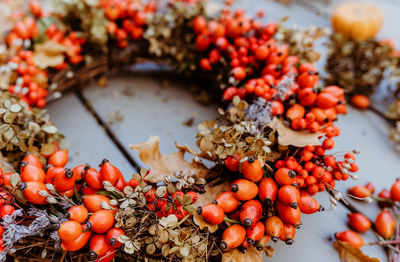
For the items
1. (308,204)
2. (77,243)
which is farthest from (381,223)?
(77,243)

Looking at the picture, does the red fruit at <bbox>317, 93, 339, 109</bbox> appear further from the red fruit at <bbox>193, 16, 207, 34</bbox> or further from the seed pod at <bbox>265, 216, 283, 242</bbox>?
the red fruit at <bbox>193, 16, 207, 34</bbox>

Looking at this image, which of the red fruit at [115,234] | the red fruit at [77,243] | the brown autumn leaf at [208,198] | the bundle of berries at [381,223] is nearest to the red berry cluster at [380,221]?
the bundle of berries at [381,223]

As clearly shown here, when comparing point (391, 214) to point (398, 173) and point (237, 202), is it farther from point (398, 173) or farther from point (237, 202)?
point (237, 202)

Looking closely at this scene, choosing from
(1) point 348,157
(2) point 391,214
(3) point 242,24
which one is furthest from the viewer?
(3) point 242,24

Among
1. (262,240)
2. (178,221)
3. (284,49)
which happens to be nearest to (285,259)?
(262,240)

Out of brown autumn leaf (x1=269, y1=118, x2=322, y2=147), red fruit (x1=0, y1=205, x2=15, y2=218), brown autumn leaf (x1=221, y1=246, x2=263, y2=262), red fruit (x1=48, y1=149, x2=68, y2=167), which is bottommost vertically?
brown autumn leaf (x1=221, y1=246, x2=263, y2=262)

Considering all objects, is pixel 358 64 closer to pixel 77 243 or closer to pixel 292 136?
pixel 292 136

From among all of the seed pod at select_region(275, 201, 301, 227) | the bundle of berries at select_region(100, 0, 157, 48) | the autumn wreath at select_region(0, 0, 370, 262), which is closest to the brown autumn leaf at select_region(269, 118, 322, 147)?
the autumn wreath at select_region(0, 0, 370, 262)
